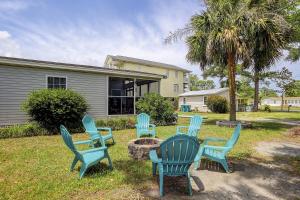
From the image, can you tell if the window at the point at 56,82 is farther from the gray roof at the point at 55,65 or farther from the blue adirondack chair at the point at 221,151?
the blue adirondack chair at the point at 221,151

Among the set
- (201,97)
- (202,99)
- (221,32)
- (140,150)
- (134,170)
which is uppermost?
(221,32)

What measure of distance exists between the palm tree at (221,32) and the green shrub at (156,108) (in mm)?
3508

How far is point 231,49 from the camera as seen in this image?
1039 centimetres

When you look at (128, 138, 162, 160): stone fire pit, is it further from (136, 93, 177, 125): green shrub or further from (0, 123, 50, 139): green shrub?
(136, 93, 177, 125): green shrub

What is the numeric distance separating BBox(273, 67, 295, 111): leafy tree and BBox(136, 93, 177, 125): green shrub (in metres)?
22.0

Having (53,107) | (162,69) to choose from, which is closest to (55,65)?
(53,107)

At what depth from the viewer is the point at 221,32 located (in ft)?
33.8

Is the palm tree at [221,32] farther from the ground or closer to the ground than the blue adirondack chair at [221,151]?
farther from the ground

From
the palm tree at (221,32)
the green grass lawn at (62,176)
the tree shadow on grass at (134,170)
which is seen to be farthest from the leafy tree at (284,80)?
the tree shadow on grass at (134,170)

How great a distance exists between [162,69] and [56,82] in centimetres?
2424

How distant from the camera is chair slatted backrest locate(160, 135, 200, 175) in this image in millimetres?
3359

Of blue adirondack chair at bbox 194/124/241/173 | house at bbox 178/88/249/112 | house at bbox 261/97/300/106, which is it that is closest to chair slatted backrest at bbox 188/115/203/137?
blue adirondack chair at bbox 194/124/241/173

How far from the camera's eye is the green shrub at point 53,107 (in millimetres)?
8836

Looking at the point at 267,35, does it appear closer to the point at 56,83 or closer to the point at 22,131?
the point at 56,83
